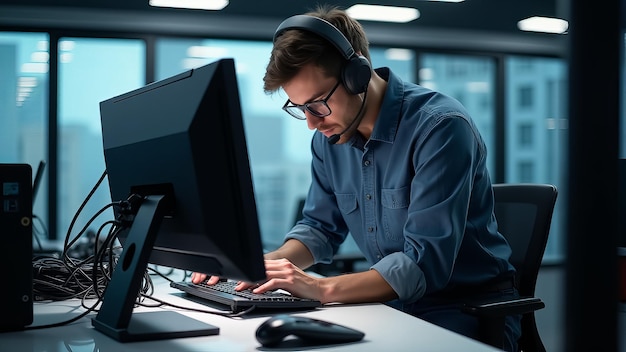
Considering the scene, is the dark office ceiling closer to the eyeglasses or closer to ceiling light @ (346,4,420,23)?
ceiling light @ (346,4,420,23)

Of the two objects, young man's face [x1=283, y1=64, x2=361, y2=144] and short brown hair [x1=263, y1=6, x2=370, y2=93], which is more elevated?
short brown hair [x1=263, y1=6, x2=370, y2=93]

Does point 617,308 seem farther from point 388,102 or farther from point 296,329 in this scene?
point 388,102

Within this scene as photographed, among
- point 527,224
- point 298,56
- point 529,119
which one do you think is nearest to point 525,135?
point 529,119

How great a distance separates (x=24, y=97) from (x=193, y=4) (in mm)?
1367

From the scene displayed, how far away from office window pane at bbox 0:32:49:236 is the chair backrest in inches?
151

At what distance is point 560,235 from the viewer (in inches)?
11.6

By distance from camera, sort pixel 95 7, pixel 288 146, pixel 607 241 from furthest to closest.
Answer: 1. pixel 288 146
2. pixel 95 7
3. pixel 607 241

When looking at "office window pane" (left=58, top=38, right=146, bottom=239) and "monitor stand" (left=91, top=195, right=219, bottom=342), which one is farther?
"office window pane" (left=58, top=38, right=146, bottom=239)

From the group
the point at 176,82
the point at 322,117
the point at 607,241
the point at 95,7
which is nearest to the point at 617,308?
the point at 607,241

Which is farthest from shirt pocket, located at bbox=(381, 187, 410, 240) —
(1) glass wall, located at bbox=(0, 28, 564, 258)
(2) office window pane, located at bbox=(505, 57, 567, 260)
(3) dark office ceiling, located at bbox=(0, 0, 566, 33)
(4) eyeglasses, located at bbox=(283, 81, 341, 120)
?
(2) office window pane, located at bbox=(505, 57, 567, 260)

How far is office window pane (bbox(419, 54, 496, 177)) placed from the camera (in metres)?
5.65

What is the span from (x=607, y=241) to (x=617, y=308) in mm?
31

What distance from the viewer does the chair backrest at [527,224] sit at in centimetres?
156

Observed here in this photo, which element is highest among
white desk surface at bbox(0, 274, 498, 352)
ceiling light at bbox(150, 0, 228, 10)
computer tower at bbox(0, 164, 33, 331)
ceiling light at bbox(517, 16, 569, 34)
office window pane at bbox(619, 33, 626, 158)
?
ceiling light at bbox(150, 0, 228, 10)
